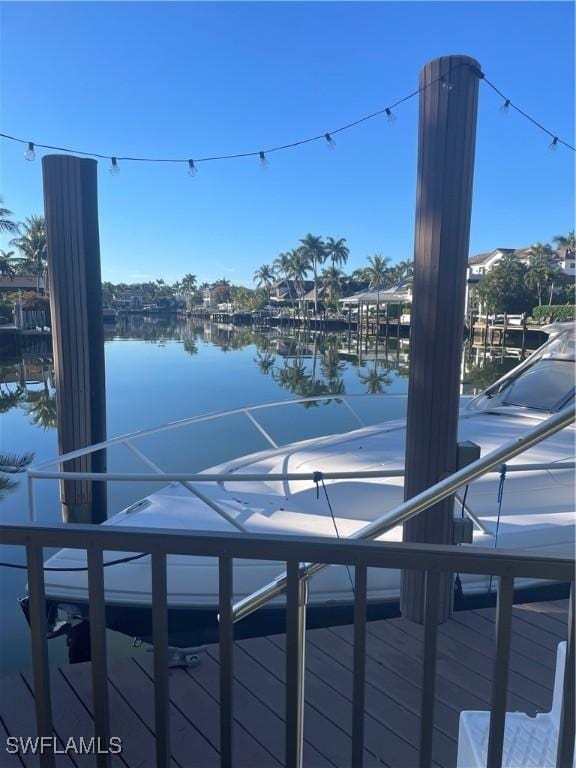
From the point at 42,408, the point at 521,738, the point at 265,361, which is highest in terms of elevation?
the point at 521,738

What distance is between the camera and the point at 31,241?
49.8m

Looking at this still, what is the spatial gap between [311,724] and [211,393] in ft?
51.6

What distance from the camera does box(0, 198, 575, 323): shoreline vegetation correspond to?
3894 cm

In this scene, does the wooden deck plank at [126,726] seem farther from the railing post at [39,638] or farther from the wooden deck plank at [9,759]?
the railing post at [39,638]

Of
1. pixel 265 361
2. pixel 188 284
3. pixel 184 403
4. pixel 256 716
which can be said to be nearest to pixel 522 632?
pixel 256 716

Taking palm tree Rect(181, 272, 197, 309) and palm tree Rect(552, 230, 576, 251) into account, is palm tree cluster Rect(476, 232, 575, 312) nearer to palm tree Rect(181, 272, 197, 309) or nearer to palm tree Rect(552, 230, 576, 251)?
palm tree Rect(552, 230, 576, 251)

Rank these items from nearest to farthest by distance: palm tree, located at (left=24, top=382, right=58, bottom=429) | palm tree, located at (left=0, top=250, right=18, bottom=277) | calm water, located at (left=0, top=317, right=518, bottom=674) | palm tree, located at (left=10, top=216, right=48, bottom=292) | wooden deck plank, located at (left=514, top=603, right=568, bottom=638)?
1. wooden deck plank, located at (left=514, top=603, right=568, bottom=638)
2. calm water, located at (left=0, top=317, right=518, bottom=674)
3. palm tree, located at (left=24, top=382, right=58, bottom=429)
4. palm tree, located at (left=0, top=250, right=18, bottom=277)
5. palm tree, located at (left=10, top=216, right=48, bottom=292)

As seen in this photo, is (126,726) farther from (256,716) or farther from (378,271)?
(378,271)

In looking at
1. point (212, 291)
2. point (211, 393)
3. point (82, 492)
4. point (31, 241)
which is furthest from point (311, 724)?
point (212, 291)

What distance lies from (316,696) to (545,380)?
150 inches

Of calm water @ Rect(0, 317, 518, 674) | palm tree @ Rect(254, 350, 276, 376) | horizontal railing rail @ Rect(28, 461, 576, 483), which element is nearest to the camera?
horizontal railing rail @ Rect(28, 461, 576, 483)

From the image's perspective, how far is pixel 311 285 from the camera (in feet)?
276

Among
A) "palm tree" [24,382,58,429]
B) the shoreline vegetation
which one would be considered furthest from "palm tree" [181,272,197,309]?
"palm tree" [24,382,58,429]

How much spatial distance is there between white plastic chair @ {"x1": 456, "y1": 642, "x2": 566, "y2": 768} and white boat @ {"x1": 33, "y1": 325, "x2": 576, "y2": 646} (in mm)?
1021
